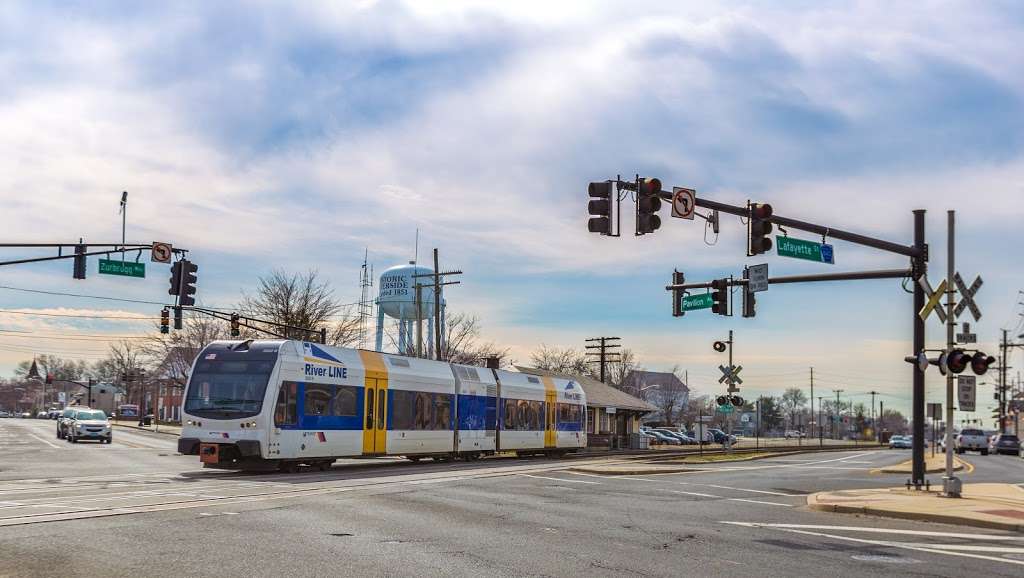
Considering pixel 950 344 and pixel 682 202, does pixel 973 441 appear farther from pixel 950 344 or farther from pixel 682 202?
pixel 682 202

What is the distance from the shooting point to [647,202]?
53.9ft

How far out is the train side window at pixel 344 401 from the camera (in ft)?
83.7

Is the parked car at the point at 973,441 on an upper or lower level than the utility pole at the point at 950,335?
lower

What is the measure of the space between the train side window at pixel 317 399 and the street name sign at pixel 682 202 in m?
11.7

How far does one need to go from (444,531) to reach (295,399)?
12477mm

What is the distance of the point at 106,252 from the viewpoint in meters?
25.3

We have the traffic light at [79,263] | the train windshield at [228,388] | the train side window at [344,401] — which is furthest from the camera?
the train side window at [344,401]

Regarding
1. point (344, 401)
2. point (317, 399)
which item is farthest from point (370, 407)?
point (317, 399)

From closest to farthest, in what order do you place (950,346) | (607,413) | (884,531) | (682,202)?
(884,531)
(682,202)
(950,346)
(607,413)

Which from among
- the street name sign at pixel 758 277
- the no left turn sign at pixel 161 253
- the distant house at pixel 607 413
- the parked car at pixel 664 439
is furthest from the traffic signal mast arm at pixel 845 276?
the parked car at pixel 664 439

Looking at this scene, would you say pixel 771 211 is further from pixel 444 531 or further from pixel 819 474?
pixel 819 474

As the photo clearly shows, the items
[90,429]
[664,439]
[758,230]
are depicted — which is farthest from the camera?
[664,439]

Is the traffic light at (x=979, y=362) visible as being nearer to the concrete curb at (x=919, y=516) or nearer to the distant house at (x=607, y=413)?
the concrete curb at (x=919, y=516)

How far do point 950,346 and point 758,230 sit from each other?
500 cm
